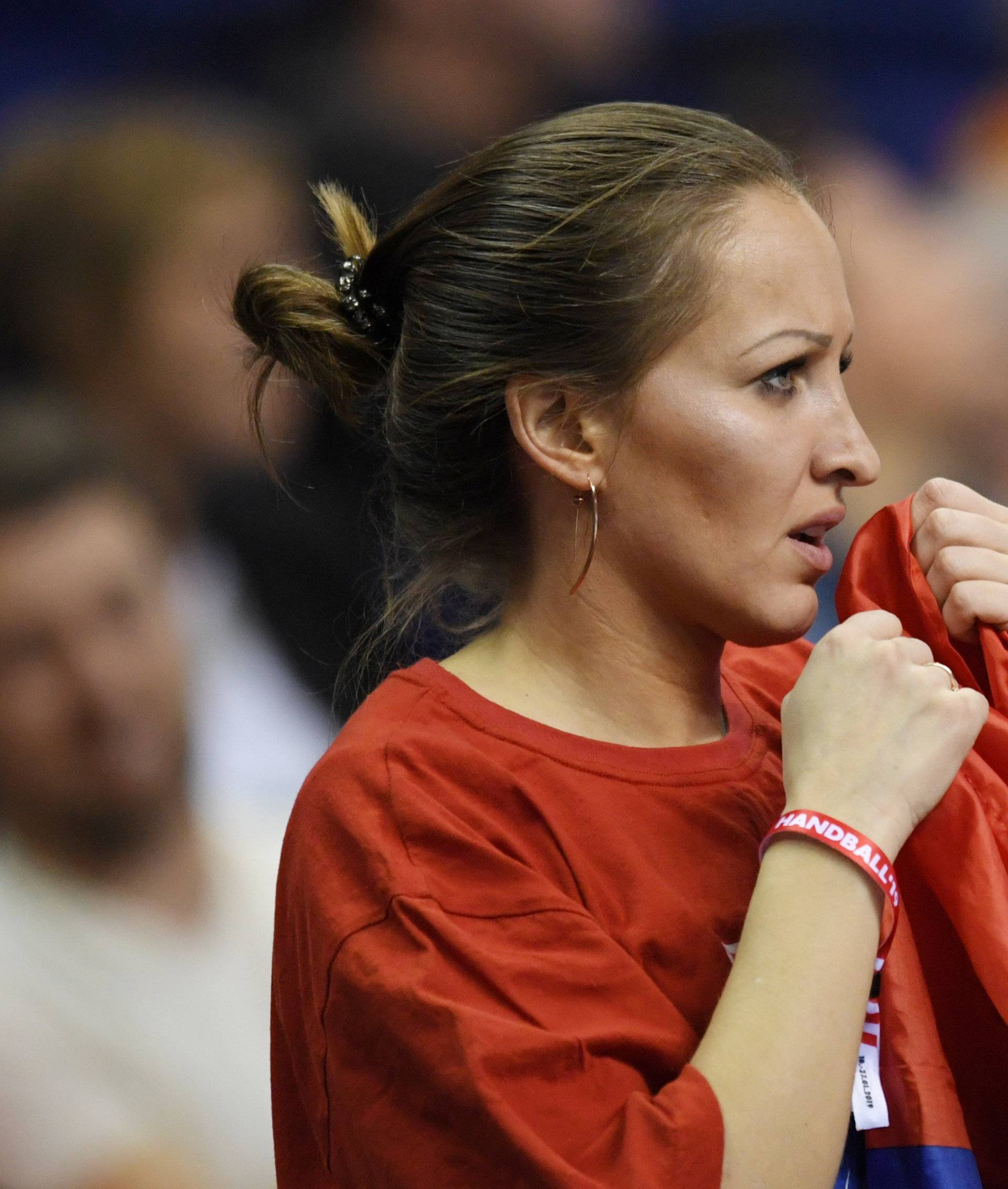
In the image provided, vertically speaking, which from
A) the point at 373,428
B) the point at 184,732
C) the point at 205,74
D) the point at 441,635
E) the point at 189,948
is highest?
the point at 205,74

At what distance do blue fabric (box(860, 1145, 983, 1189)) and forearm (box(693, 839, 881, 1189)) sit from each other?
0.12m

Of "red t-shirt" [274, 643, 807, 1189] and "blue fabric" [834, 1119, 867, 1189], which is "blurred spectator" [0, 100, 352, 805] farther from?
"blue fabric" [834, 1119, 867, 1189]

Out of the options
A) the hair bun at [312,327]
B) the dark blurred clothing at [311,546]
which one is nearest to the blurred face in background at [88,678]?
the dark blurred clothing at [311,546]

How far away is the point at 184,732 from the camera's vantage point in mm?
1742

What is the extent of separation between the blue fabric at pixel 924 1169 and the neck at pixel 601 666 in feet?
1.13

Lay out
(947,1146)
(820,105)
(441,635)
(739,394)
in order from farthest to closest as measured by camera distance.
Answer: (820,105)
(441,635)
(739,394)
(947,1146)

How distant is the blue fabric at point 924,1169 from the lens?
3.11ft

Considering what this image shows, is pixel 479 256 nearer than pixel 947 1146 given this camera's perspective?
No

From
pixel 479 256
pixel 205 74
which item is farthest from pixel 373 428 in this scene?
pixel 205 74

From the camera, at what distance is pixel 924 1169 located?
3.13ft

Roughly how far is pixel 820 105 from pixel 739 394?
1.10 metres

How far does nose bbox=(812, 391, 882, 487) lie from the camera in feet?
3.52

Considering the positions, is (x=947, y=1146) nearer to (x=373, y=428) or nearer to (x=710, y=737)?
(x=710, y=737)

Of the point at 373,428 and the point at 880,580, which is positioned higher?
the point at 373,428
